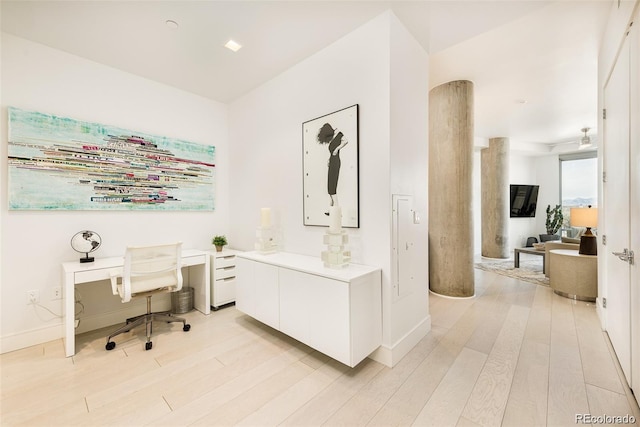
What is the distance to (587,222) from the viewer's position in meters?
3.40

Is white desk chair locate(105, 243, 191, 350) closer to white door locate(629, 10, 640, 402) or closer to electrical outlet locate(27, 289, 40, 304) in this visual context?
electrical outlet locate(27, 289, 40, 304)

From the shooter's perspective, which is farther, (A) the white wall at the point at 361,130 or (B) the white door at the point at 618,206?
(A) the white wall at the point at 361,130

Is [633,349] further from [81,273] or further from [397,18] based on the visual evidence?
[81,273]

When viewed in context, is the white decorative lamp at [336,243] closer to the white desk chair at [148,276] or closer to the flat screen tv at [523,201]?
the white desk chair at [148,276]

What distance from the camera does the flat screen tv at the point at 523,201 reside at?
7.17 metres

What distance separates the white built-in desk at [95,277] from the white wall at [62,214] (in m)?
0.28

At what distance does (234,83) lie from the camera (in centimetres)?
321

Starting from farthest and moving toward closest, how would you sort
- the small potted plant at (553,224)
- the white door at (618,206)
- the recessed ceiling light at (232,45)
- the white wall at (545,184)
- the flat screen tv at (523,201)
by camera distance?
the white wall at (545,184)
the flat screen tv at (523,201)
the small potted plant at (553,224)
the recessed ceiling light at (232,45)
the white door at (618,206)

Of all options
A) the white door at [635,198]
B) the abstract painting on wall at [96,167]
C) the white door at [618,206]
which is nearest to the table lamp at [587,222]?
the white door at [618,206]

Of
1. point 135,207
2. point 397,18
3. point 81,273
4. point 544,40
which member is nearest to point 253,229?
point 135,207

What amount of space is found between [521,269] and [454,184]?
302 centimetres

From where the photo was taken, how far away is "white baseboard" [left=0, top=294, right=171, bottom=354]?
7.49ft

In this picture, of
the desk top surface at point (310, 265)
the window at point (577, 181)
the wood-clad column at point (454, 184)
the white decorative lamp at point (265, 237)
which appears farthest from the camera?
the window at point (577, 181)

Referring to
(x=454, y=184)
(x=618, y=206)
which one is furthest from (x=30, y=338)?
(x=618, y=206)
